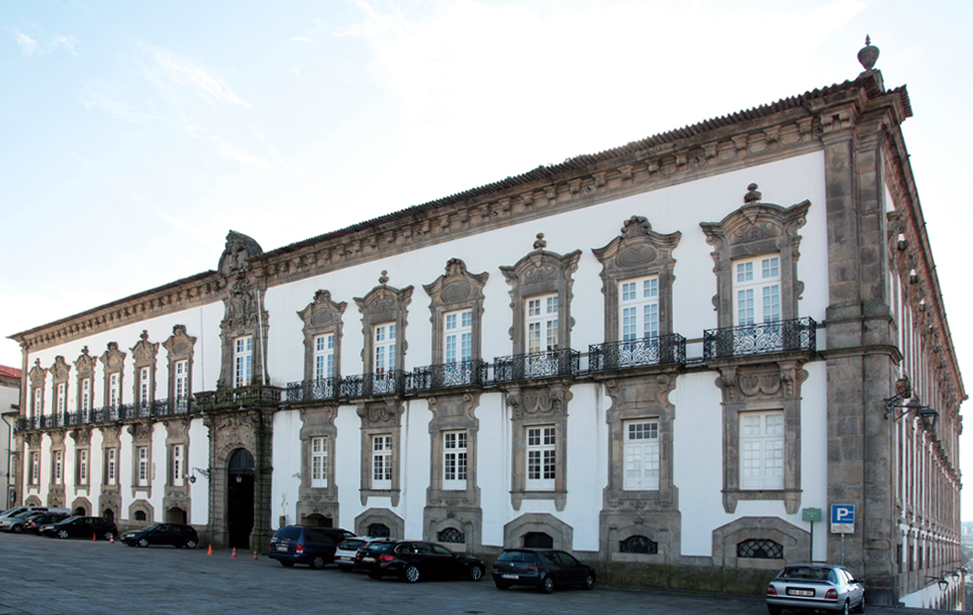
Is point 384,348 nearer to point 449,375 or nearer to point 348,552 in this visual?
point 449,375

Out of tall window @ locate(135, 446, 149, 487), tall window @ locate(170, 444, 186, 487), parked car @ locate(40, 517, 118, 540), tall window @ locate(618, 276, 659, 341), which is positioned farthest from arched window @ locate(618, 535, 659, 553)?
tall window @ locate(135, 446, 149, 487)

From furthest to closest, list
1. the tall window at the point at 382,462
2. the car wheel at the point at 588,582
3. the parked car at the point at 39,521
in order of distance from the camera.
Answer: the parked car at the point at 39,521 → the tall window at the point at 382,462 → the car wheel at the point at 588,582

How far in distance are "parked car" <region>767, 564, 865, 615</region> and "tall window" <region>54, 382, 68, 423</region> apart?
139 ft

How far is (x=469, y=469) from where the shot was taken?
28.0 meters

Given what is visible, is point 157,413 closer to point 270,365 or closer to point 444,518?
point 270,365

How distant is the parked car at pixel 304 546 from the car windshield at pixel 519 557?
23.5ft

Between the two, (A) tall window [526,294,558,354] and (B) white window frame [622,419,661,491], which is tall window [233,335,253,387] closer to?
(A) tall window [526,294,558,354]

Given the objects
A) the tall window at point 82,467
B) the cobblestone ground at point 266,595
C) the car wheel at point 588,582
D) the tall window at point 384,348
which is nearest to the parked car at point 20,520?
the tall window at point 82,467

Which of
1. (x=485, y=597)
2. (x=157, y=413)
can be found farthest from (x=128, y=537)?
(x=485, y=597)

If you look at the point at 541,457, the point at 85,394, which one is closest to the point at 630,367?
the point at 541,457

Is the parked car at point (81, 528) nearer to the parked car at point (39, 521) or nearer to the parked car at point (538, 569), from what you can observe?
the parked car at point (39, 521)

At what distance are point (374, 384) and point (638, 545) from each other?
1159 centimetres

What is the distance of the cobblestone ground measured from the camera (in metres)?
16.6

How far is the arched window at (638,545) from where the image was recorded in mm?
23500
